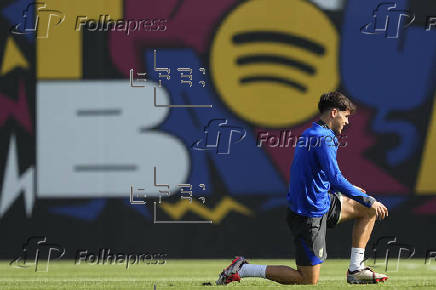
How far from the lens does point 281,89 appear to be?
1172 cm

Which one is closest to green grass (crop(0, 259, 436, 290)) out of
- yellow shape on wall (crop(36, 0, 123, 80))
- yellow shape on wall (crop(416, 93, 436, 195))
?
yellow shape on wall (crop(416, 93, 436, 195))

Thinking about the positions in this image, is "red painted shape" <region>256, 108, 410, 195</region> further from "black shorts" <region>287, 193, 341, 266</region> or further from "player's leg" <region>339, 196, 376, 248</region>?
"black shorts" <region>287, 193, 341, 266</region>

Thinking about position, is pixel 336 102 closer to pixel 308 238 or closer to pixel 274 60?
pixel 308 238

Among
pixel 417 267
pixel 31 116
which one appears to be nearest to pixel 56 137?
pixel 31 116

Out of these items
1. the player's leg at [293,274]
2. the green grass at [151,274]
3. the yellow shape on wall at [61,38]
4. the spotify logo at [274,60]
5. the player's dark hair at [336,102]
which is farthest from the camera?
the yellow shape on wall at [61,38]

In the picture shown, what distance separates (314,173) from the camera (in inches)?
291

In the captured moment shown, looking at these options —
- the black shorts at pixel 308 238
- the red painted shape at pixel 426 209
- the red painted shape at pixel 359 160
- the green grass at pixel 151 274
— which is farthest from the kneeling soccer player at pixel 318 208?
the red painted shape at pixel 426 209

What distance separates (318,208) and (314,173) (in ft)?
1.02

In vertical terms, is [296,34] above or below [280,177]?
above

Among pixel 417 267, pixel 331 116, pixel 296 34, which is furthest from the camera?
pixel 296 34

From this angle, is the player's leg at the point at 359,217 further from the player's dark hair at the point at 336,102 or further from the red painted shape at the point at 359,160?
the red painted shape at the point at 359,160

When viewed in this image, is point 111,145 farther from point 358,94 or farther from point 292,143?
point 358,94

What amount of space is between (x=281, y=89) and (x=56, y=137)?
10.7 feet

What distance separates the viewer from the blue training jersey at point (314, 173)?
718cm
